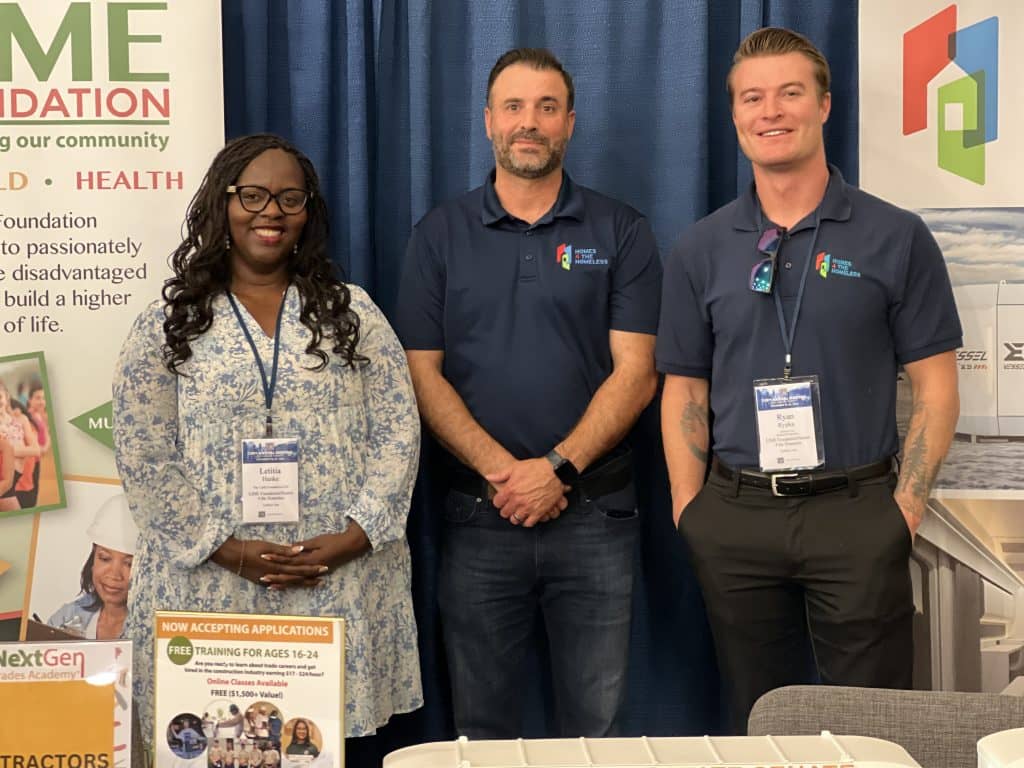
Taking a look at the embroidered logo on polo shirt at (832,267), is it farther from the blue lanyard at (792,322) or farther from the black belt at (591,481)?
the black belt at (591,481)

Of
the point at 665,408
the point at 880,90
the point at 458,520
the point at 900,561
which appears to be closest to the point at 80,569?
the point at 458,520

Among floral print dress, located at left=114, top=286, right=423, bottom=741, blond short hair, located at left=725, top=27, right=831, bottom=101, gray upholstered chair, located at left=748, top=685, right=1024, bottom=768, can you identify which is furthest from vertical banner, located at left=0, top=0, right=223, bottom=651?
gray upholstered chair, located at left=748, top=685, right=1024, bottom=768

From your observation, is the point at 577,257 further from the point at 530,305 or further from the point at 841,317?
the point at 841,317

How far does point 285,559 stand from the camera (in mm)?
2285

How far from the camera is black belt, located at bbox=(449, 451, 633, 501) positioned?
2.70 meters

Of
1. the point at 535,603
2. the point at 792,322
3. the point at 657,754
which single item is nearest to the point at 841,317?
the point at 792,322

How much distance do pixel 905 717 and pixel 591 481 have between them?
1297 millimetres

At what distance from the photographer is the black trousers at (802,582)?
7.64ft

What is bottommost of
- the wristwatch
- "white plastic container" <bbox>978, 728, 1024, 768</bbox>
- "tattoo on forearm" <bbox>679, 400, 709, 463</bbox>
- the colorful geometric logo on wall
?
"white plastic container" <bbox>978, 728, 1024, 768</bbox>

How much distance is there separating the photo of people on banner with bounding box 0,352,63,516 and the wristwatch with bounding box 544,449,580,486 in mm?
1161

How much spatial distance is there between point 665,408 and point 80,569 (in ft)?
4.68

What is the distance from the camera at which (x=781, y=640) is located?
8.02 ft

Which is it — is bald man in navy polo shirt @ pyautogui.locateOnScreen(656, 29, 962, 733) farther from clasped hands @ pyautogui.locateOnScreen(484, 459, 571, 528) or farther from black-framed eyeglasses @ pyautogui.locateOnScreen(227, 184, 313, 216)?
black-framed eyeglasses @ pyautogui.locateOnScreen(227, 184, 313, 216)

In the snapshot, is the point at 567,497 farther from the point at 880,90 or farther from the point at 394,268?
the point at 880,90
